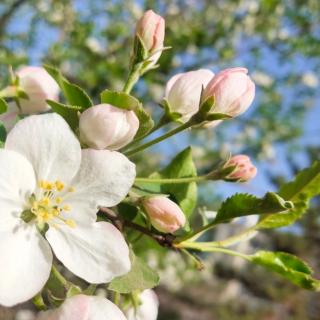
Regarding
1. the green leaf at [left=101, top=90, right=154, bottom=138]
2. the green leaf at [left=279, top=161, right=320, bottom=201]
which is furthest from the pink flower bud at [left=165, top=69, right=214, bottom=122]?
the green leaf at [left=279, top=161, right=320, bottom=201]

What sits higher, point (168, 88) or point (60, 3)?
point (168, 88)

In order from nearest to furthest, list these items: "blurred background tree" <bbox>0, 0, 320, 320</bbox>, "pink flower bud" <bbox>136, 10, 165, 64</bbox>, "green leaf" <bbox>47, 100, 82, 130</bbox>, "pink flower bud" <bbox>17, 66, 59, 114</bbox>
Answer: "green leaf" <bbox>47, 100, 82, 130</bbox>, "pink flower bud" <bbox>136, 10, 165, 64</bbox>, "pink flower bud" <bbox>17, 66, 59, 114</bbox>, "blurred background tree" <bbox>0, 0, 320, 320</bbox>

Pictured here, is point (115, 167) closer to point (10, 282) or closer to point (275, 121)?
point (10, 282)

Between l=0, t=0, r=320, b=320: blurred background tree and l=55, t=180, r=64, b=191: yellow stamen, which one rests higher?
l=55, t=180, r=64, b=191: yellow stamen

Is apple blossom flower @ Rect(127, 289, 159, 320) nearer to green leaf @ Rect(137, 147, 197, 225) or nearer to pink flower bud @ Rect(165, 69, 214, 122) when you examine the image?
green leaf @ Rect(137, 147, 197, 225)

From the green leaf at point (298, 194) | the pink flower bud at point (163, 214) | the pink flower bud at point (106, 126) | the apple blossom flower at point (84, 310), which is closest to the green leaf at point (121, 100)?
the pink flower bud at point (106, 126)

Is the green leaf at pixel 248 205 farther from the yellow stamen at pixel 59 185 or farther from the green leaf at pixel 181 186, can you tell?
the yellow stamen at pixel 59 185

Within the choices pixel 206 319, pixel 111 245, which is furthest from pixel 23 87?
pixel 206 319
